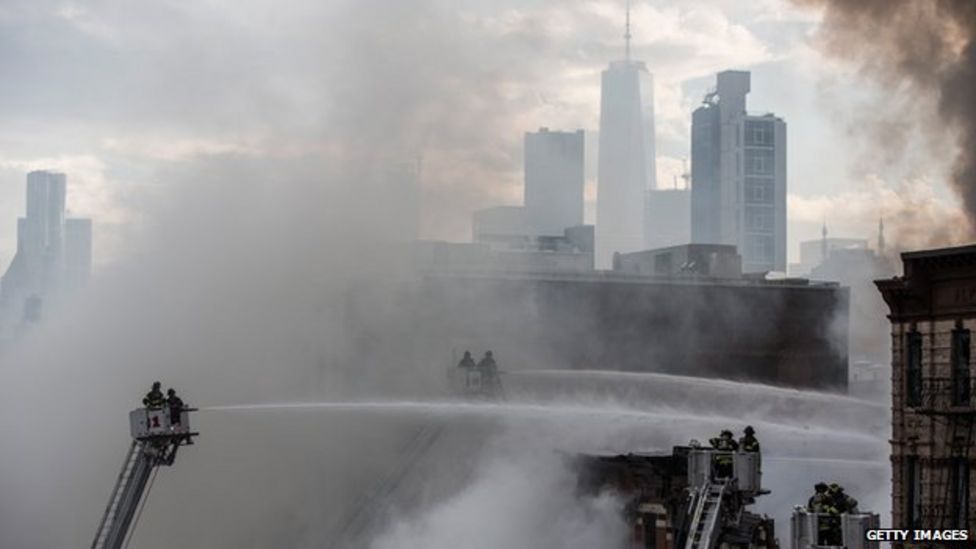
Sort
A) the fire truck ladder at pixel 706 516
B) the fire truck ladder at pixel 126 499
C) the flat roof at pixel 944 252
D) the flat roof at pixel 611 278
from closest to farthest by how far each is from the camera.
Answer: the fire truck ladder at pixel 706 516 < the fire truck ladder at pixel 126 499 < the flat roof at pixel 944 252 < the flat roof at pixel 611 278

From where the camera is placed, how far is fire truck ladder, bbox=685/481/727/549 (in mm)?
24938

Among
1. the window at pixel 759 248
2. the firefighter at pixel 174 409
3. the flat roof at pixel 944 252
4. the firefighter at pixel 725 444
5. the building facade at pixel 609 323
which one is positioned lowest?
the firefighter at pixel 725 444

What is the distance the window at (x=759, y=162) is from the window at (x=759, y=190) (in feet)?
3.35

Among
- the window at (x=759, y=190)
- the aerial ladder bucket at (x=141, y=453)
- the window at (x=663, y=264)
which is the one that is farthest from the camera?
the window at (x=759, y=190)

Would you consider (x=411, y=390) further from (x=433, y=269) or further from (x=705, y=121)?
→ (x=705, y=121)

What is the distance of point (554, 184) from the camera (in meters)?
134

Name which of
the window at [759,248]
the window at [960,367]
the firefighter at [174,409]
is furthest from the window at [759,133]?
the firefighter at [174,409]

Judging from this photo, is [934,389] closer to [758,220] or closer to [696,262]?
[696,262]

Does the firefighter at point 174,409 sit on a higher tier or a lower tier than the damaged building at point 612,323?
lower

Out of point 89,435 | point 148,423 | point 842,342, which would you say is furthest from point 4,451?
point 842,342

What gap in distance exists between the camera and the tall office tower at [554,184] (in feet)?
420

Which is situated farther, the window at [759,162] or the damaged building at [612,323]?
the window at [759,162]

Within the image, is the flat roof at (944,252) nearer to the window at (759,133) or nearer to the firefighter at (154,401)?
the firefighter at (154,401)

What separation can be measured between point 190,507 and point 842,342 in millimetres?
30828
